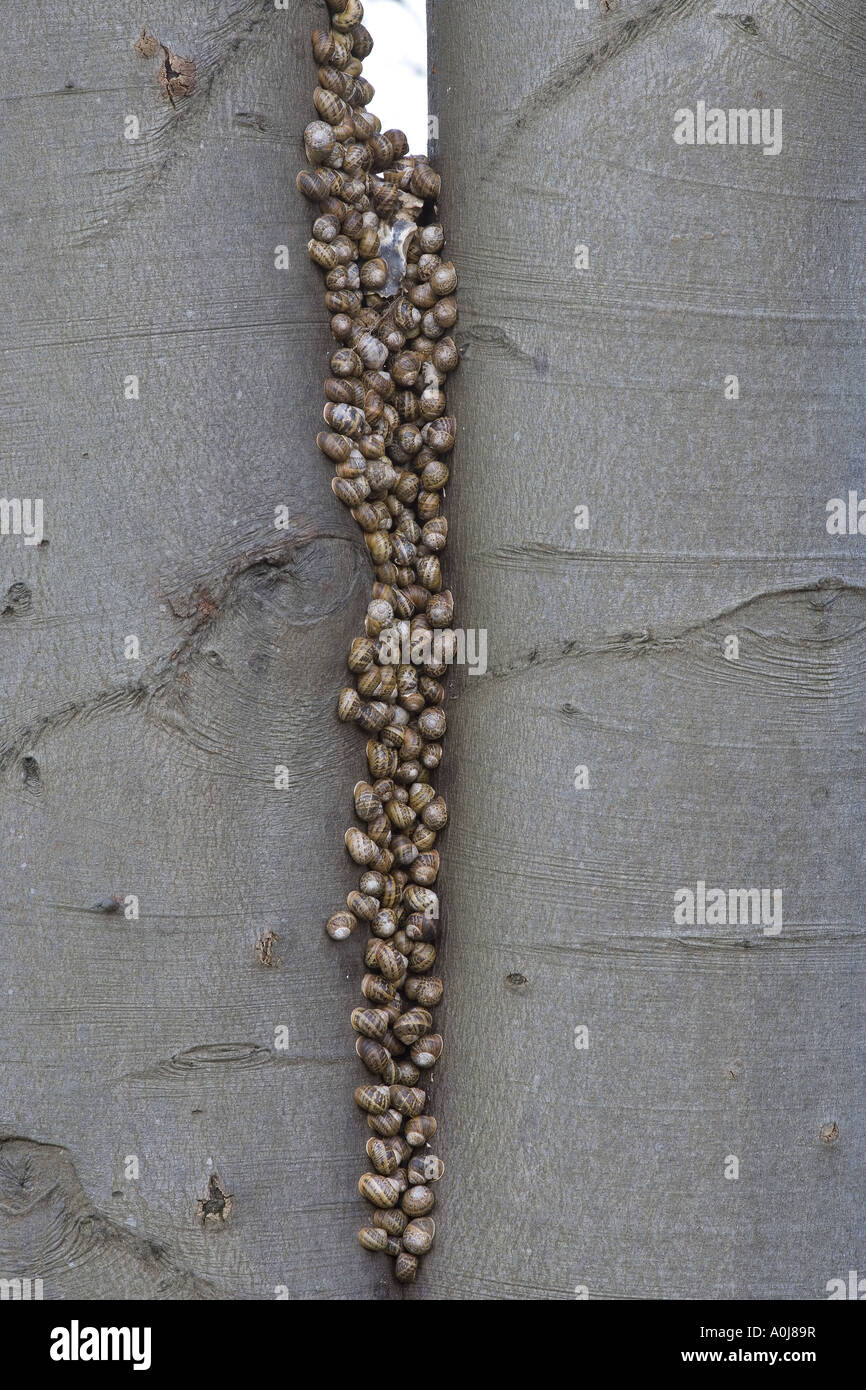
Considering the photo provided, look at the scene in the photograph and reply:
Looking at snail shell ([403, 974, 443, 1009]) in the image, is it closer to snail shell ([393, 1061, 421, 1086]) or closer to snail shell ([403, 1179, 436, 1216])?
snail shell ([393, 1061, 421, 1086])

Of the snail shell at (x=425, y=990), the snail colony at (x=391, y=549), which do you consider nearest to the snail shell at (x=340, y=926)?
the snail colony at (x=391, y=549)

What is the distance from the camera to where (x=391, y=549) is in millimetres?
1477

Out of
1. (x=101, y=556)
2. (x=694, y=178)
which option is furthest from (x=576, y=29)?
(x=101, y=556)

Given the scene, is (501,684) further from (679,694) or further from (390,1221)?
(390,1221)

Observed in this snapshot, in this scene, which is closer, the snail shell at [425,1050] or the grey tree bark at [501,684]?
the grey tree bark at [501,684]

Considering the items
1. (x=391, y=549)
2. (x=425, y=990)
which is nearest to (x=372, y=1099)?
(x=425, y=990)

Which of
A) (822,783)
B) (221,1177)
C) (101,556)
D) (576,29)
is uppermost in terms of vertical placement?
(576,29)

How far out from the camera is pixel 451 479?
1.51m

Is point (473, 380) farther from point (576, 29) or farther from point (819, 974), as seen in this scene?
point (819, 974)

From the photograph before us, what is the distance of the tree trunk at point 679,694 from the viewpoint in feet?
4.52

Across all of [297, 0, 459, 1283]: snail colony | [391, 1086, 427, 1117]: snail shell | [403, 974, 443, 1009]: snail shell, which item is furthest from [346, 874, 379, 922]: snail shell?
[391, 1086, 427, 1117]: snail shell

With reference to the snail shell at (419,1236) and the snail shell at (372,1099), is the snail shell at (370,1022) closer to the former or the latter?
the snail shell at (372,1099)

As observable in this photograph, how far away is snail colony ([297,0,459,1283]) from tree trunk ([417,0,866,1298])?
3.9 inches

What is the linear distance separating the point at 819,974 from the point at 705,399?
670 millimetres
